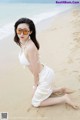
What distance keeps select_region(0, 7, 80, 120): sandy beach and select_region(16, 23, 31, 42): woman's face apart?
0.91 feet

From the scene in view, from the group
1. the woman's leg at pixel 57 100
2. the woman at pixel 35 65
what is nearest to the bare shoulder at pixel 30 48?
the woman at pixel 35 65

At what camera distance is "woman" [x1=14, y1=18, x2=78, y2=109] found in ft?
4.65

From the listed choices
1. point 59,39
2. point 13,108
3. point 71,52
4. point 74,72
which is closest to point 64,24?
point 59,39

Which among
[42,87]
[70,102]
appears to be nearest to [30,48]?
[42,87]

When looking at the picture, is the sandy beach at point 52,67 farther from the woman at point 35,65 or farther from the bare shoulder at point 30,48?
the bare shoulder at point 30,48

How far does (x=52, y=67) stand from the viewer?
1.70 m

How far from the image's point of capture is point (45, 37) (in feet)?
6.29

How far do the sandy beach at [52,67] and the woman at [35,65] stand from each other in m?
0.03

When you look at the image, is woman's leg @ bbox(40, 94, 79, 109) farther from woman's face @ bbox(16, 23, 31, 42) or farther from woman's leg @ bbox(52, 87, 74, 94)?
woman's face @ bbox(16, 23, 31, 42)

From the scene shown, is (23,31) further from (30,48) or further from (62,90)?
(62,90)

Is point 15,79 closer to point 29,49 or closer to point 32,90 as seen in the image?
point 32,90

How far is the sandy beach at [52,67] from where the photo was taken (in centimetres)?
145

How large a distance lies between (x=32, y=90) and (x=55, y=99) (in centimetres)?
14

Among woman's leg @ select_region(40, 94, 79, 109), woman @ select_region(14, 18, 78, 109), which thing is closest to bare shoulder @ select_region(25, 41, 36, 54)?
woman @ select_region(14, 18, 78, 109)
